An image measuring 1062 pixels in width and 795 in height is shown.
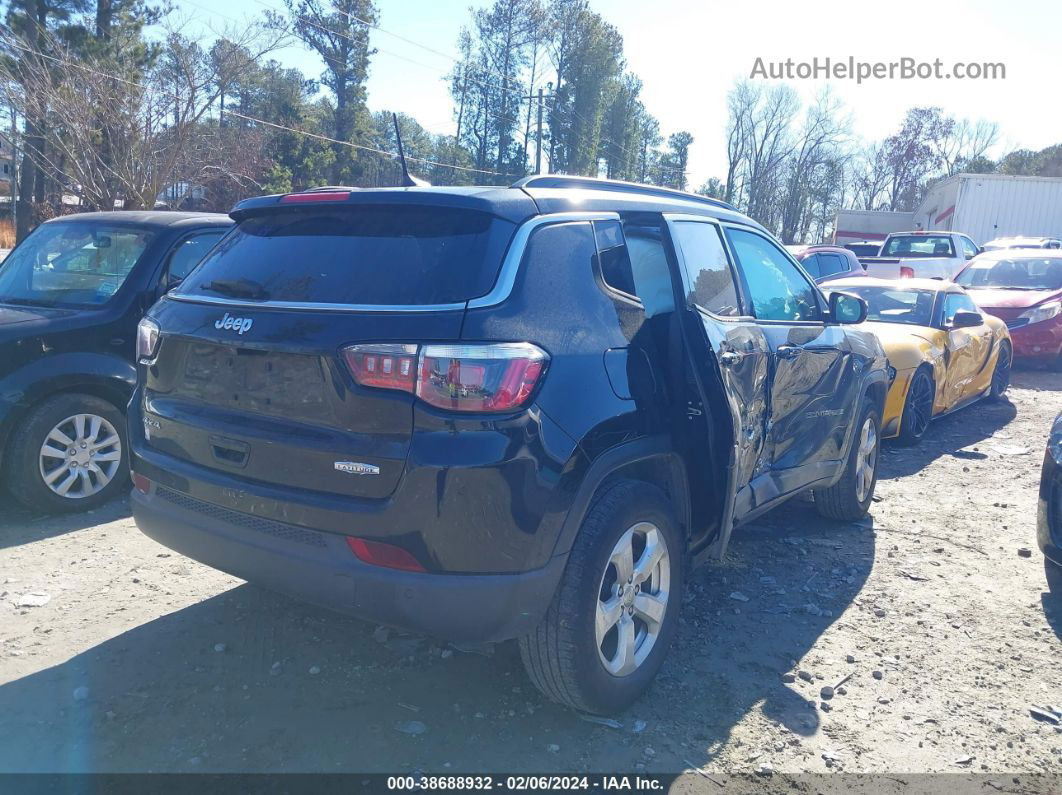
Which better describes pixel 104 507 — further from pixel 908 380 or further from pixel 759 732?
pixel 908 380

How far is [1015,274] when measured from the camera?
13.4m

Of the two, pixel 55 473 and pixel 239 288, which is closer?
pixel 239 288

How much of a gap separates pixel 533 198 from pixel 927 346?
5.81 meters

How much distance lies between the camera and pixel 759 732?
10.4 feet

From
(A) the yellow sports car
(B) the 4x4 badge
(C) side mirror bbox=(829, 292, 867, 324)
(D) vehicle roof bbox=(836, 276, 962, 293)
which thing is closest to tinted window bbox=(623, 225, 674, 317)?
(B) the 4x4 badge

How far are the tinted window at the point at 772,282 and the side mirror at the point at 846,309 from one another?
5.1 inches

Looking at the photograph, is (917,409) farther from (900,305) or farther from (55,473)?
(55,473)

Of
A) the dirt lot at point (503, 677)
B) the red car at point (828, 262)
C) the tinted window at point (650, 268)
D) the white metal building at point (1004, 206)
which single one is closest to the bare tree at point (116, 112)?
the red car at point (828, 262)

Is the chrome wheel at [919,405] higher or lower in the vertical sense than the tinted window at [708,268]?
lower

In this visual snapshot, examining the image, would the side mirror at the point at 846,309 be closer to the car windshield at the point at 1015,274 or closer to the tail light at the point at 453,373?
the tail light at the point at 453,373

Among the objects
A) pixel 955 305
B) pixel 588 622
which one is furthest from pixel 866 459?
pixel 955 305

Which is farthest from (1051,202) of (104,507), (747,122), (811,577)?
(747,122)

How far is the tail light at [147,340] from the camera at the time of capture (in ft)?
10.9

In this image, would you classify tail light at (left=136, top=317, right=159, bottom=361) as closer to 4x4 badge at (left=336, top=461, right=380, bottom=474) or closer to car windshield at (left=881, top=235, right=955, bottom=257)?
4x4 badge at (left=336, top=461, right=380, bottom=474)
